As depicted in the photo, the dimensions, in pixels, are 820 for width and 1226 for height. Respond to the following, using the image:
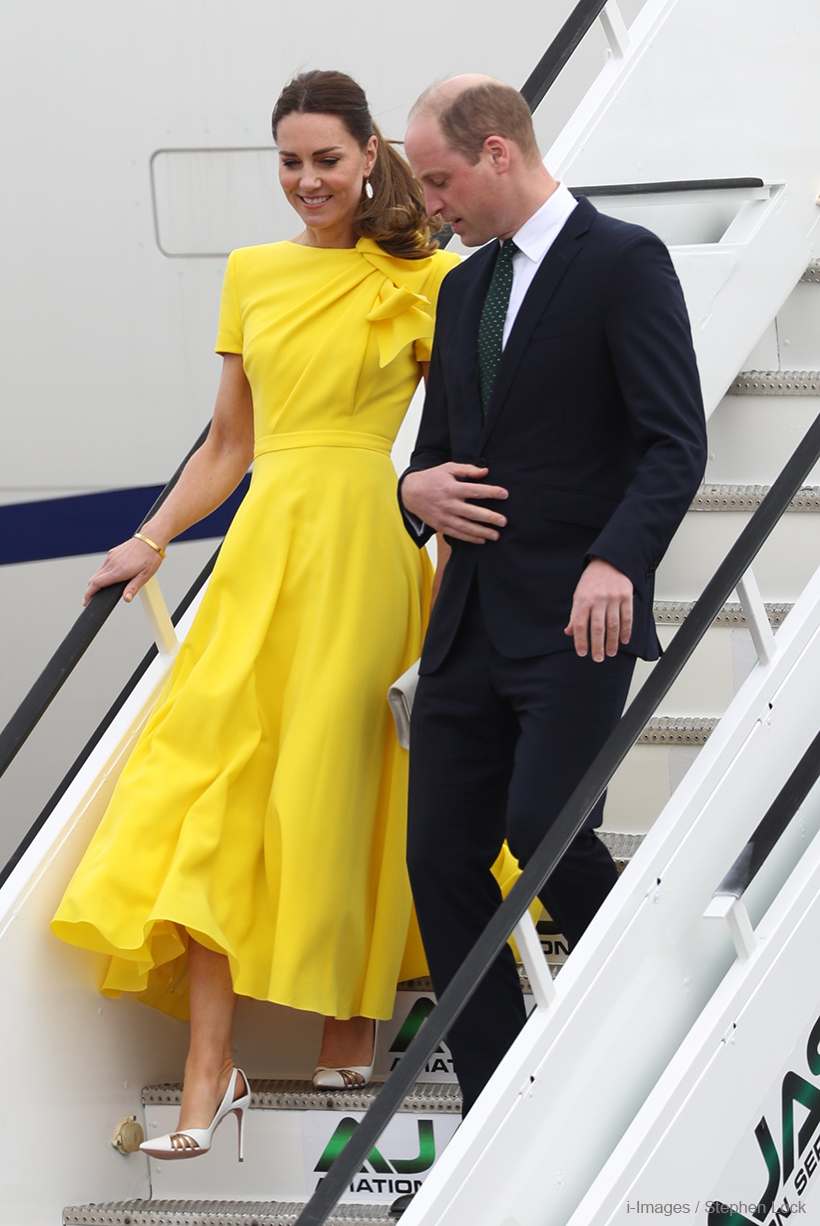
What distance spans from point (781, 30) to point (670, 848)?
245 cm

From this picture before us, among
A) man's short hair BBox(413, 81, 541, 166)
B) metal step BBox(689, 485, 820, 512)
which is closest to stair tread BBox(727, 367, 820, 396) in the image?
metal step BBox(689, 485, 820, 512)

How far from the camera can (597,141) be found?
323cm

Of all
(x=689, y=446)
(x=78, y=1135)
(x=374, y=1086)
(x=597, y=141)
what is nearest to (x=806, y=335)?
(x=597, y=141)

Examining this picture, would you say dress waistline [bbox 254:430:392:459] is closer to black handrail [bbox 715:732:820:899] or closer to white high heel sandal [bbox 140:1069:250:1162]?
black handrail [bbox 715:732:820:899]

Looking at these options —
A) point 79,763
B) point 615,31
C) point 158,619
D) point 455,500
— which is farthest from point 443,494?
point 615,31

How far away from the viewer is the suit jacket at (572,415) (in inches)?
72.4

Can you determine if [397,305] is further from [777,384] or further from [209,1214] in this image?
[209,1214]

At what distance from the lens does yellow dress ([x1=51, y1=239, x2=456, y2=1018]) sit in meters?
2.29

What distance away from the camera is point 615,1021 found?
1877 millimetres

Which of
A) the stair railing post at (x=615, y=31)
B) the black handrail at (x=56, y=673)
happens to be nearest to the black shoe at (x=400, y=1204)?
the black handrail at (x=56, y=673)

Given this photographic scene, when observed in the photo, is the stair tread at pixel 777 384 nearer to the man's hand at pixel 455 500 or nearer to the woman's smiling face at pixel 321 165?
the woman's smiling face at pixel 321 165

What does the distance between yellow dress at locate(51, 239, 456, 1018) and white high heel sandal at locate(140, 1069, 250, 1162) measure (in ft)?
0.57

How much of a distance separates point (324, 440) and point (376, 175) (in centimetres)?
46

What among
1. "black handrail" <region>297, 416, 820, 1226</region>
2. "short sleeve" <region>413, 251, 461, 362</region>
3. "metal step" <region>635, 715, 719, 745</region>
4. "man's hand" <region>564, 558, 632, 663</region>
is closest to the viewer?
"black handrail" <region>297, 416, 820, 1226</region>
